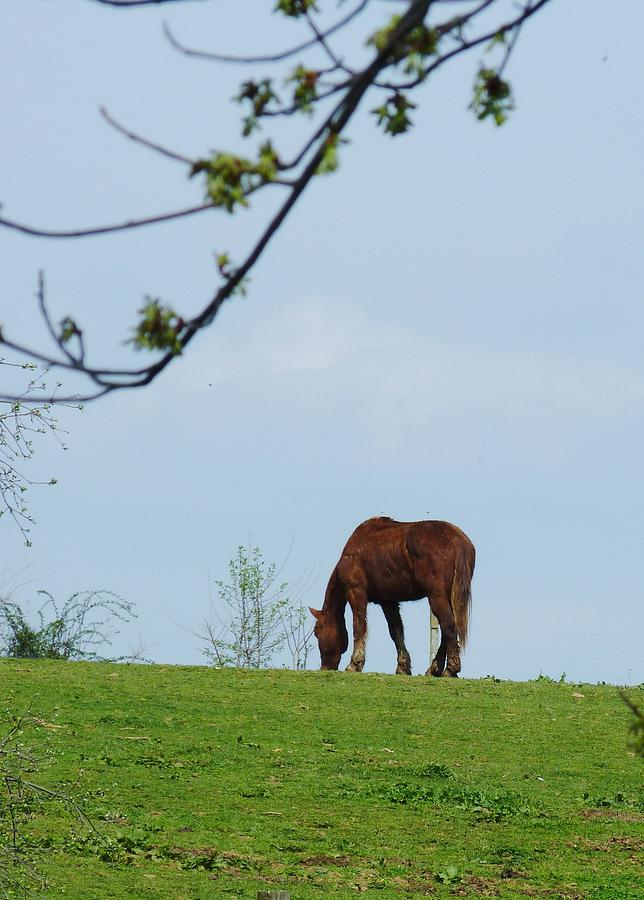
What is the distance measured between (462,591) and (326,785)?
635cm

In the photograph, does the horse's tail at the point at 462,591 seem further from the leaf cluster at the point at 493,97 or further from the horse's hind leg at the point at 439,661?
the leaf cluster at the point at 493,97

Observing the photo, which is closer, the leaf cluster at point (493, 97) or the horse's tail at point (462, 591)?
the leaf cluster at point (493, 97)

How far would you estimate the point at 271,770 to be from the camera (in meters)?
13.6

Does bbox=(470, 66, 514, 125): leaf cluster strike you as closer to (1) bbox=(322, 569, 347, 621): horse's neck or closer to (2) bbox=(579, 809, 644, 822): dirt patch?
(2) bbox=(579, 809, 644, 822): dirt patch

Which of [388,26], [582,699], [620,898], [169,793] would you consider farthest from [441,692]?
[388,26]

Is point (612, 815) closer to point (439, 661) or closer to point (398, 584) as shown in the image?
point (439, 661)

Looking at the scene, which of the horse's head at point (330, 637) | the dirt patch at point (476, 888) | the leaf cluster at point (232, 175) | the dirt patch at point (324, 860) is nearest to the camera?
the leaf cluster at point (232, 175)

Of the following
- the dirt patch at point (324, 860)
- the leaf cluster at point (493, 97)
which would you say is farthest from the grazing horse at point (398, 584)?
the leaf cluster at point (493, 97)

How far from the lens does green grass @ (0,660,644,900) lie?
1091 cm

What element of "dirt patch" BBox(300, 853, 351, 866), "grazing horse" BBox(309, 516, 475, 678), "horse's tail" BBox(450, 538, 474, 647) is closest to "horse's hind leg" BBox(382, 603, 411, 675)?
"grazing horse" BBox(309, 516, 475, 678)

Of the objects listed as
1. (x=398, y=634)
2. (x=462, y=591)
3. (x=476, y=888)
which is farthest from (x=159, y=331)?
(x=398, y=634)

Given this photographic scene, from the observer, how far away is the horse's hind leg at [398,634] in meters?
20.2

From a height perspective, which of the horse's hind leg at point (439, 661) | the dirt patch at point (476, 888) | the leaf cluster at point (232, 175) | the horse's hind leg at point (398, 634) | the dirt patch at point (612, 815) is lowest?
the dirt patch at point (476, 888)

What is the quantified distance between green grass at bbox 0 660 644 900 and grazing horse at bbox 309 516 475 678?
1.20 meters
